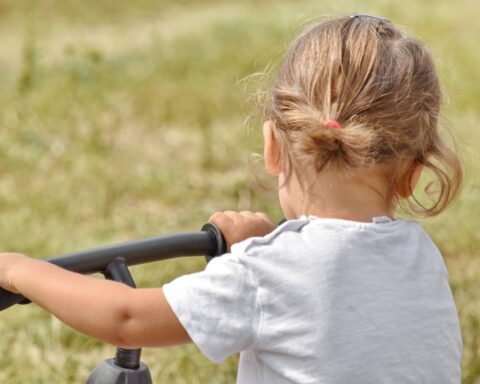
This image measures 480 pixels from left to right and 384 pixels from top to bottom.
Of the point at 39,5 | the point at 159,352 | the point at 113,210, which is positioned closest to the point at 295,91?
the point at 159,352

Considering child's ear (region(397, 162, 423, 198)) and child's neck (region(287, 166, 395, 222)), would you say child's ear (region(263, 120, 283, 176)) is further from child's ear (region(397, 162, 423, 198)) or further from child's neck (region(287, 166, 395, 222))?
child's ear (region(397, 162, 423, 198))

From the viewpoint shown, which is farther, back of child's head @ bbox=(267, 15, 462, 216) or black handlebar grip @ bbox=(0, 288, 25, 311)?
back of child's head @ bbox=(267, 15, 462, 216)

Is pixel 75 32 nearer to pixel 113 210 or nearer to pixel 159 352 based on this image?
pixel 113 210

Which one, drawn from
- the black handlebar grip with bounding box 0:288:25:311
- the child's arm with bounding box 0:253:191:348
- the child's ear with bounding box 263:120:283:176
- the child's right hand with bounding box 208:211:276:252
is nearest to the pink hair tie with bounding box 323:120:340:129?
the child's ear with bounding box 263:120:283:176

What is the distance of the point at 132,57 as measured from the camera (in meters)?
8.62

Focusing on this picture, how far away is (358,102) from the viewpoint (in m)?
1.92

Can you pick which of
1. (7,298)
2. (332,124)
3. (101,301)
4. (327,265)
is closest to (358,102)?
(332,124)

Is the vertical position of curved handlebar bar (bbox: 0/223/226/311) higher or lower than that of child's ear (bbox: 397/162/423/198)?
lower

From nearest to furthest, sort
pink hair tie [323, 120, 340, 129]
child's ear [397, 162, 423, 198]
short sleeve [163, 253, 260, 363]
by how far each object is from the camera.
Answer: short sleeve [163, 253, 260, 363] → pink hair tie [323, 120, 340, 129] → child's ear [397, 162, 423, 198]

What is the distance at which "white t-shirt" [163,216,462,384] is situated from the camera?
5.82ft

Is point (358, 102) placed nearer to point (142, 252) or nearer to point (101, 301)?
point (142, 252)

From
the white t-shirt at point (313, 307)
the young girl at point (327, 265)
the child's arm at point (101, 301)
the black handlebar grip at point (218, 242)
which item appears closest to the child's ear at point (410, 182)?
the young girl at point (327, 265)

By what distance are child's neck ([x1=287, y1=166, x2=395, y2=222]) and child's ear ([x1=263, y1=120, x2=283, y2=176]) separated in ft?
0.30

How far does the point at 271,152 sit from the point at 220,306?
361 millimetres
